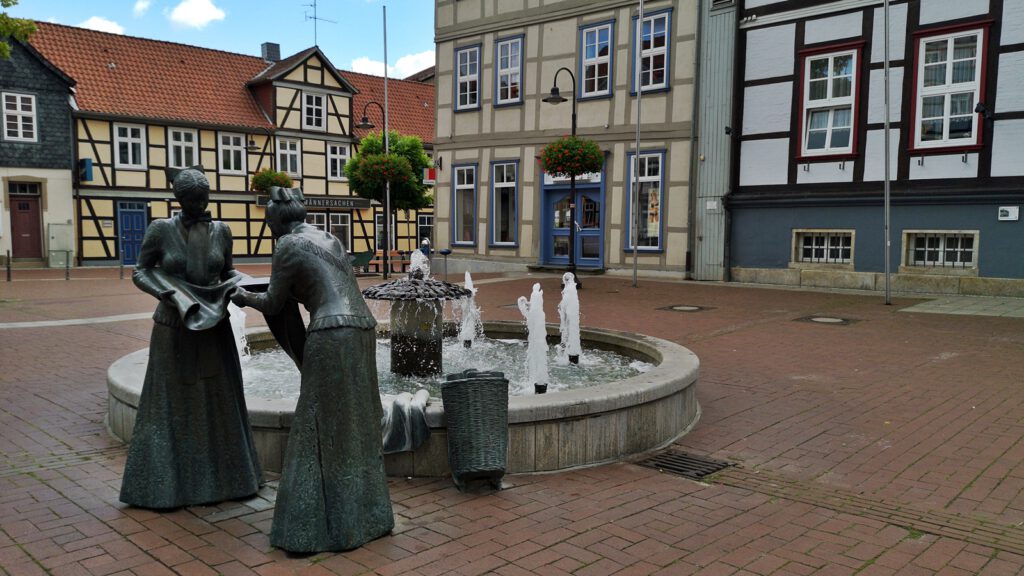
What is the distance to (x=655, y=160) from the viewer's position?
19625 mm

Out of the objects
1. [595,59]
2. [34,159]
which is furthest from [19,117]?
[595,59]

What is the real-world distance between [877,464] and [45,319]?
12.1 meters

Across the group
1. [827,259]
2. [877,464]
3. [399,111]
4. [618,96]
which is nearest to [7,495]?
[877,464]

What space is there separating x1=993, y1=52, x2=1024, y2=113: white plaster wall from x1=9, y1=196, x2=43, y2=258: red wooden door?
2838 centimetres

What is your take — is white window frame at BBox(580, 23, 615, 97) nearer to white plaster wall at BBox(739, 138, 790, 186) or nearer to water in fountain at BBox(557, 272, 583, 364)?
white plaster wall at BBox(739, 138, 790, 186)

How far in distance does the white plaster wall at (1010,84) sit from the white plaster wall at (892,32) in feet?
6.11

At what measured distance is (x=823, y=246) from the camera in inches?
673

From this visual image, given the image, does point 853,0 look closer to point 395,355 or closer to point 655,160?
point 655,160

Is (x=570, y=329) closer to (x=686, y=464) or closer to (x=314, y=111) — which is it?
(x=686, y=464)

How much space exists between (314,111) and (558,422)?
3143 cm

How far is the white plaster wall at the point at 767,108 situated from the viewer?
17.4 metres

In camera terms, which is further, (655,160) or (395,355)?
(655,160)

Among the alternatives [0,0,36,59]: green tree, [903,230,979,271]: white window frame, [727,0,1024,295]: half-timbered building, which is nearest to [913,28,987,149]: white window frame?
[727,0,1024,295]: half-timbered building

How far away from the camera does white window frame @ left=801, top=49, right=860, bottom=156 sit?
643 inches
